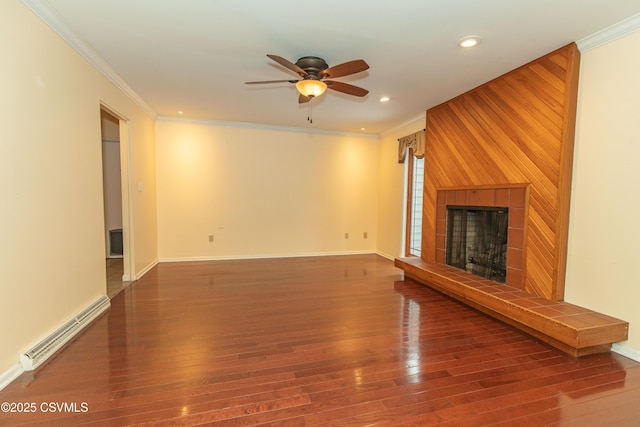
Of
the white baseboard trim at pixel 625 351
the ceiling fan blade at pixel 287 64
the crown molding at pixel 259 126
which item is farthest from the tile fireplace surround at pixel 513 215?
the crown molding at pixel 259 126

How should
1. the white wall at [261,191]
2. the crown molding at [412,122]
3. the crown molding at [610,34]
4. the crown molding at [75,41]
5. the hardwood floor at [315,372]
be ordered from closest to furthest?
the hardwood floor at [315,372] → the crown molding at [75,41] → the crown molding at [610,34] → the crown molding at [412,122] → the white wall at [261,191]

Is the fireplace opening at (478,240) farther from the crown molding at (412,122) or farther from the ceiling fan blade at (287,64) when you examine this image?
the ceiling fan blade at (287,64)

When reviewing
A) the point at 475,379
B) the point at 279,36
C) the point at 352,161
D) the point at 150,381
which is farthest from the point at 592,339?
the point at 352,161

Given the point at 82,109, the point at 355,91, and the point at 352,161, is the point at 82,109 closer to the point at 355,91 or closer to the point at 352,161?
the point at 355,91

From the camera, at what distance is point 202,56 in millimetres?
2816

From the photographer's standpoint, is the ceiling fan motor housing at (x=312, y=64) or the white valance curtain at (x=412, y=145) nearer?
the ceiling fan motor housing at (x=312, y=64)

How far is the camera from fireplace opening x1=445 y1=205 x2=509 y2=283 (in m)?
3.34

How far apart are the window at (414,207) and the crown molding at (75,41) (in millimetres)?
4441

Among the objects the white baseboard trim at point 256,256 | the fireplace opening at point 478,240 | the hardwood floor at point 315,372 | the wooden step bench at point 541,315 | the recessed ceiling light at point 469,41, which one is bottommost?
the hardwood floor at point 315,372

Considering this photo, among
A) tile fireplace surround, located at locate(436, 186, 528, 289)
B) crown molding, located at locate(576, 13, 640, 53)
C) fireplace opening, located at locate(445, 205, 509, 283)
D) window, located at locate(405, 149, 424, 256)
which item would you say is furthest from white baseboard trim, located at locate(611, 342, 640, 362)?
window, located at locate(405, 149, 424, 256)

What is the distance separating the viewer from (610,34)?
2.31 meters

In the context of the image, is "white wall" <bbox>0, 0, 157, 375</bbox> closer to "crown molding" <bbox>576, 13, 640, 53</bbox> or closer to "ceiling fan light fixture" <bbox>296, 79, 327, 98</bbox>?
"ceiling fan light fixture" <bbox>296, 79, 327, 98</bbox>

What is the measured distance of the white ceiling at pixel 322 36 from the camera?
2.09 m

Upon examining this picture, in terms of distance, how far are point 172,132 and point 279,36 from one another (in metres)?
3.44
